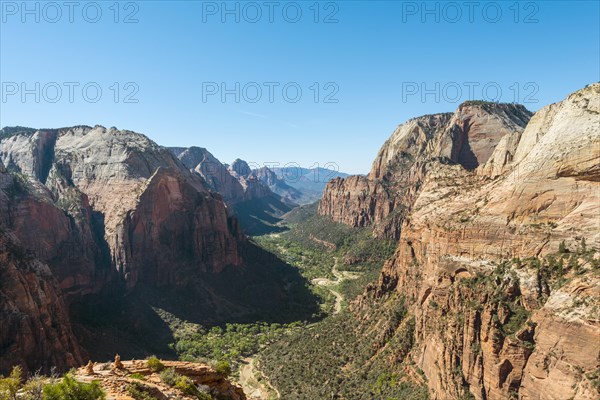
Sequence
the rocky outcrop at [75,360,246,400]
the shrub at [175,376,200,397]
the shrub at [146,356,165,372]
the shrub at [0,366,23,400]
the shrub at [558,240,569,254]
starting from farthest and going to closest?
1. the shrub at [558,240,569,254]
2. the shrub at [146,356,165,372]
3. the shrub at [175,376,200,397]
4. the rocky outcrop at [75,360,246,400]
5. the shrub at [0,366,23,400]

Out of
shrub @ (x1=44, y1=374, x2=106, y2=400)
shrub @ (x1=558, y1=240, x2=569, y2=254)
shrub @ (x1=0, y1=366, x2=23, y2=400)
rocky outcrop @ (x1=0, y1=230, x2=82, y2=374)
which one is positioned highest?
shrub @ (x1=558, y1=240, x2=569, y2=254)

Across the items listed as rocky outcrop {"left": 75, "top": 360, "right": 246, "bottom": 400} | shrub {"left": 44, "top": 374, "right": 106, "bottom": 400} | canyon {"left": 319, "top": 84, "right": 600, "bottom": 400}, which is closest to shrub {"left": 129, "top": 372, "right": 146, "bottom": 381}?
rocky outcrop {"left": 75, "top": 360, "right": 246, "bottom": 400}

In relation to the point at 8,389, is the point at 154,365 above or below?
below

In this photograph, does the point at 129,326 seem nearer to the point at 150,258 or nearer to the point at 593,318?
the point at 150,258

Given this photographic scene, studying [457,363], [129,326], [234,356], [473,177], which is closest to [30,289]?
[129,326]

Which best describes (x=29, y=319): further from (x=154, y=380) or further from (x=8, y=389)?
(x=154, y=380)

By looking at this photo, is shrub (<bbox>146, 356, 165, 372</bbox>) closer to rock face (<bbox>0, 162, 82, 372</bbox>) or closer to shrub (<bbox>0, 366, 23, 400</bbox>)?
shrub (<bbox>0, 366, 23, 400</bbox>)

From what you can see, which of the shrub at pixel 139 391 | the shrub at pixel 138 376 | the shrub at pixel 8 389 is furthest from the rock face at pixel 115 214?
the shrub at pixel 139 391

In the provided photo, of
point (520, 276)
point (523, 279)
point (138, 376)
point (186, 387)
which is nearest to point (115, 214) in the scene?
point (138, 376)
